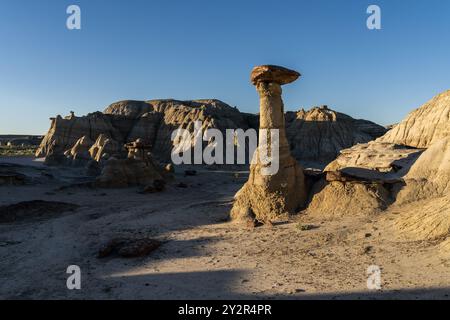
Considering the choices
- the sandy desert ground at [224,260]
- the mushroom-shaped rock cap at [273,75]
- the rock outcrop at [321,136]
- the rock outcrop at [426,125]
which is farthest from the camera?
the rock outcrop at [321,136]

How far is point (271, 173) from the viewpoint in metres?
10.9

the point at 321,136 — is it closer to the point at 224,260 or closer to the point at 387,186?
the point at 387,186

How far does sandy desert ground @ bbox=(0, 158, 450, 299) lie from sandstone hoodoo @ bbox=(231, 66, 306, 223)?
700 millimetres

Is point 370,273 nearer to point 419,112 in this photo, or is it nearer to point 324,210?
point 324,210

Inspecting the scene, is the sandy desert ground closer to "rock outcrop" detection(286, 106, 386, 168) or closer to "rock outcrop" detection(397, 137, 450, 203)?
"rock outcrop" detection(397, 137, 450, 203)

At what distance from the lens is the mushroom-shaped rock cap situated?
10.8 m

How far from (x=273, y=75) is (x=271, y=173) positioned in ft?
9.98

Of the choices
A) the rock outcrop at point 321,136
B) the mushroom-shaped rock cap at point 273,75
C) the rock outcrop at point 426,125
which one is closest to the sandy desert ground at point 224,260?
the mushroom-shaped rock cap at point 273,75

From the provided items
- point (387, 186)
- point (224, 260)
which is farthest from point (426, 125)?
point (224, 260)

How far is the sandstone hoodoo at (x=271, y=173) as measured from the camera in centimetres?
1087

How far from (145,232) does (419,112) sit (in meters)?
18.7

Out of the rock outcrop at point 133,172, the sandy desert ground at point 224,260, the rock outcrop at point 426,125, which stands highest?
the rock outcrop at point 426,125

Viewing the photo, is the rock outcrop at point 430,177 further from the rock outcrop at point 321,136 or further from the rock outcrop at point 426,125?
the rock outcrop at point 321,136
